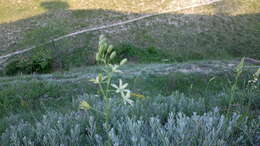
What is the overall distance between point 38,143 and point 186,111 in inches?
82.5

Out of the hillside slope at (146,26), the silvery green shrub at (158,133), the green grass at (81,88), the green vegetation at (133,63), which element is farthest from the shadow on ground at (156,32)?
the silvery green shrub at (158,133)

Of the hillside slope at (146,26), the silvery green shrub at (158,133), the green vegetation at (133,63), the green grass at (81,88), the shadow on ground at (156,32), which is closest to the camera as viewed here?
the silvery green shrub at (158,133)

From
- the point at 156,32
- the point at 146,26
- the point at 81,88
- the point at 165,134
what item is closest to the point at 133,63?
the point at 156,32

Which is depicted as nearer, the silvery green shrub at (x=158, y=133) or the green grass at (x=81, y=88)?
the silvery green shrub at (x=158, y=133)

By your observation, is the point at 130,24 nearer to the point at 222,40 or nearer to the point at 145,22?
the point at 145,22

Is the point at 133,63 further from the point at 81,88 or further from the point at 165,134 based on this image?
the point at 165,134

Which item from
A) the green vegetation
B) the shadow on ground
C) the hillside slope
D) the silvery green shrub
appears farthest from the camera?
the hillside slope

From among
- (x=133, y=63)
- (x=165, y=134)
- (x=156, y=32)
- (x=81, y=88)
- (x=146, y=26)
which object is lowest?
(x=133, y=63)

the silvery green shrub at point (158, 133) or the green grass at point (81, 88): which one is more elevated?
the silvery green shrub at point (158, 133)

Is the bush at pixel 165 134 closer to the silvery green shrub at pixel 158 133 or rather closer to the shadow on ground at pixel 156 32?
the silvery green shrub at pixel 158 133

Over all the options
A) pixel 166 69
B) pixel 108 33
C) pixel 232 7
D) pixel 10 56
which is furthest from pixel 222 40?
pixel 10 56

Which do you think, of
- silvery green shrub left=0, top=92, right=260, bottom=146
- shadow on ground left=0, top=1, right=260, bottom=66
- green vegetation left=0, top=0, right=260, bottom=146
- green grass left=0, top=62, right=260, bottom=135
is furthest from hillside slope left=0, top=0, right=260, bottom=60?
silvery green shrub left=0, top=92, right=260, bottom=146

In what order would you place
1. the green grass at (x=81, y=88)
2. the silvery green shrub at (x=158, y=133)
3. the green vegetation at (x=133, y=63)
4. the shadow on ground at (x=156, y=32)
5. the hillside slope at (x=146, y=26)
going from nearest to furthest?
the silvery green shrub at (x=158, y=133)
the green vegetation at (x=133, y=63)
the green grass at (x=81, y=88)
the shadow on ground at (x=156, y=32)
the hillside slope at (x=146, y=26)

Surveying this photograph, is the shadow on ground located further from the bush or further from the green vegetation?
the bush
